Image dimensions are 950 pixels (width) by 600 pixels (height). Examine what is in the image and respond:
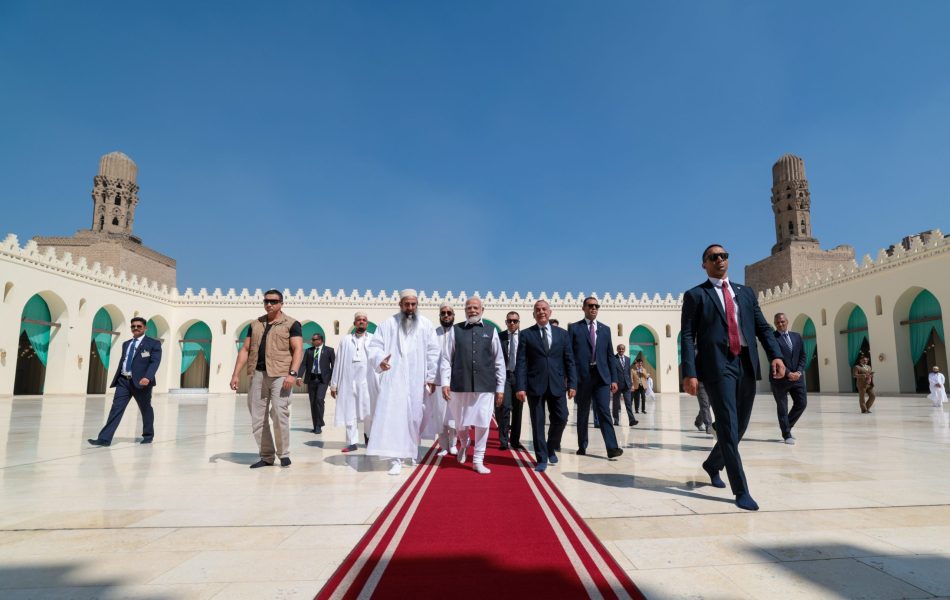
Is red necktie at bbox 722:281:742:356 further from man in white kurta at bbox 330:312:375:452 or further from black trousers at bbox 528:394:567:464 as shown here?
man in white kurta at bbox 330:312:375:452

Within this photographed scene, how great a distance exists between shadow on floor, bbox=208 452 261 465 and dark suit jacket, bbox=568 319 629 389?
354cm

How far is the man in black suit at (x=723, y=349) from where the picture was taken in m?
3.77

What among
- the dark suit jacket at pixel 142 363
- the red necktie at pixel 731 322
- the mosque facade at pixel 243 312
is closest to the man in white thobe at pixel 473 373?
the red necktie at pixel 731 322

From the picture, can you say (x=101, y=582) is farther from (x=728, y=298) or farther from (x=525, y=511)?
(x=728, y=298)

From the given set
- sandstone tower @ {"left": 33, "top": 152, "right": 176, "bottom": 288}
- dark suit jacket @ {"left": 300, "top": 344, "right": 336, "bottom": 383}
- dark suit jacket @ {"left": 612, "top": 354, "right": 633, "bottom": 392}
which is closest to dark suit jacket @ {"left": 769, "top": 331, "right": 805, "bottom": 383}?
dark suit jacket @ {"left": 612, "top": 354, "right": 633, "bottom": 392}

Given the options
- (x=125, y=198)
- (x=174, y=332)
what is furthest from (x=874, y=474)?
(x=125, y=198)

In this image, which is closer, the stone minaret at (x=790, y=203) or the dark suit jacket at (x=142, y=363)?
the dark suit jacket at (x=142, y=363)

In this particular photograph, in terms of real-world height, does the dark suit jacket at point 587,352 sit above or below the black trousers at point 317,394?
above

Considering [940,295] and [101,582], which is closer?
[101,582]

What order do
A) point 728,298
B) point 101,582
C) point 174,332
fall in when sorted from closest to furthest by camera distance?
1. point 101,582
2. point 728,298
3. point 174,332

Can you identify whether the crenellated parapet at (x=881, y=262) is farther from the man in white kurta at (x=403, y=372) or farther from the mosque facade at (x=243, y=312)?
the man in white kurta at (x=403, y=372)

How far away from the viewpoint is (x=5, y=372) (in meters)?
19.9

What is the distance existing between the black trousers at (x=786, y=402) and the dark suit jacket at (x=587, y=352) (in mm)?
2512

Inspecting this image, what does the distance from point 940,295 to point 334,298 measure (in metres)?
28.7
